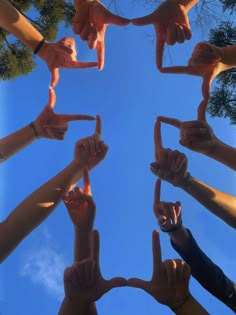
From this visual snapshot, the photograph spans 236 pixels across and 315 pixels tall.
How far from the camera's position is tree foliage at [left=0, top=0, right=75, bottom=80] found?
10.7 ft

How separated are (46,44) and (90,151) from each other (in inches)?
26.5

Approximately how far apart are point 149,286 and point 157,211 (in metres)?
0.41

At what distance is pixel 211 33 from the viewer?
270 centimetres

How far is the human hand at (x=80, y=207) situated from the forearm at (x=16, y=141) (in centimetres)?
54

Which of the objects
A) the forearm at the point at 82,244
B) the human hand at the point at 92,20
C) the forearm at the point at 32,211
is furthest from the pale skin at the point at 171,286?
the human hand at the point at 92,20

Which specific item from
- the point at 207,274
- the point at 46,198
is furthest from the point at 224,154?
the point at 46,198

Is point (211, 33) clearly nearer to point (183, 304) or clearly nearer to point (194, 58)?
point (194, 58)

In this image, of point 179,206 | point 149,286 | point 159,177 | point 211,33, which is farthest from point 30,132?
point 211,33

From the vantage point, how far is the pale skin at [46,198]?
1536 mm

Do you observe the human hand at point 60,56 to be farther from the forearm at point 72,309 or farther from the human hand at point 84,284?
the forearm at point 72,309

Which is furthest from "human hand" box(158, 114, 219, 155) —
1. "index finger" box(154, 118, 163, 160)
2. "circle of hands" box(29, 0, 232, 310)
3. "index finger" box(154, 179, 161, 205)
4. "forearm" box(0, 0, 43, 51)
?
"forearm" box(0, 0, 43, 51)

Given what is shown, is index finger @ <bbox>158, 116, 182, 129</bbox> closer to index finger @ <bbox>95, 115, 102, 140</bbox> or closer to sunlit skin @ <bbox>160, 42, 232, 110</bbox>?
sunlit skin @ <bbox>160, 42, 232, 110</bbox>

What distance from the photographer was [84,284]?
142 cm

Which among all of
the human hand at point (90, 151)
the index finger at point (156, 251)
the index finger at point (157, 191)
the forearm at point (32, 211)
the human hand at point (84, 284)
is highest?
the human hand at point (90, 151)
